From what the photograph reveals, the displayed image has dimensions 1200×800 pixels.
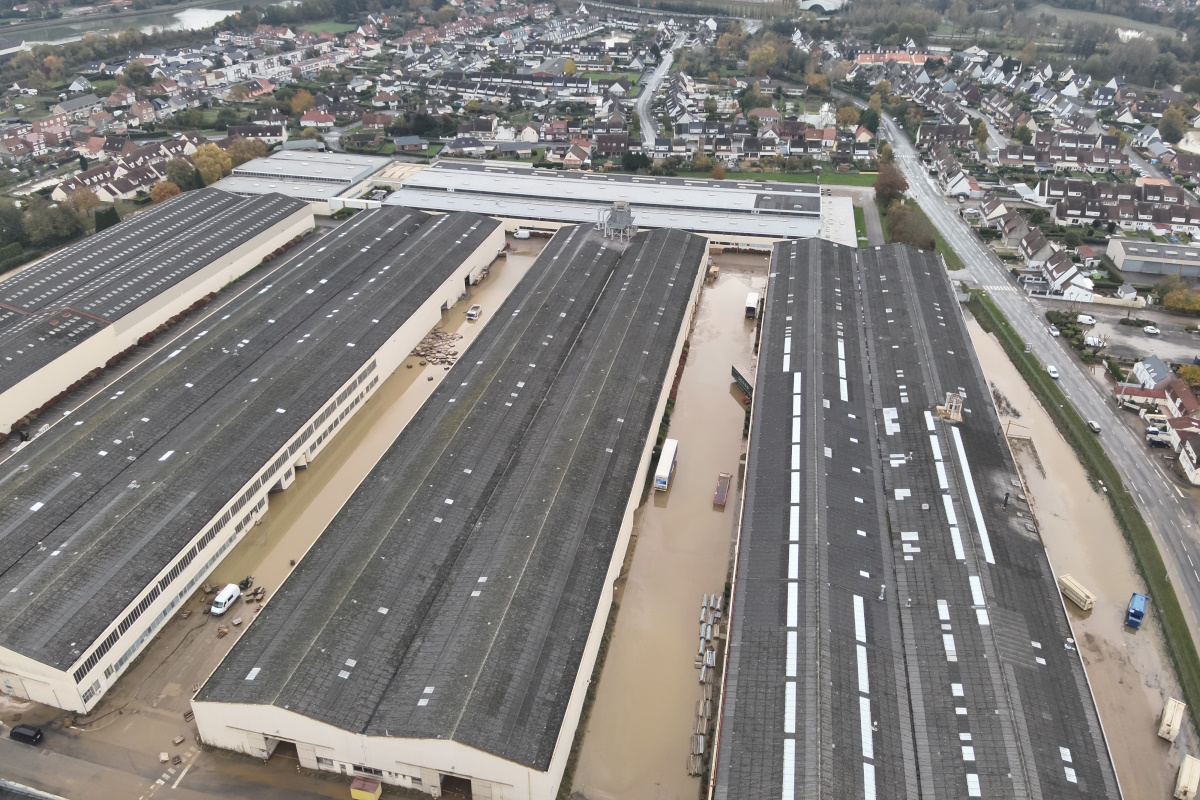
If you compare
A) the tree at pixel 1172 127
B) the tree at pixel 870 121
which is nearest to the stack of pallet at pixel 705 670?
the tree at pixel 870 121

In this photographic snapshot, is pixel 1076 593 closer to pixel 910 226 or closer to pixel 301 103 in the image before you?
pixel 910 226

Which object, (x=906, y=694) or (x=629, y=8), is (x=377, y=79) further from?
(x=906, y=694)

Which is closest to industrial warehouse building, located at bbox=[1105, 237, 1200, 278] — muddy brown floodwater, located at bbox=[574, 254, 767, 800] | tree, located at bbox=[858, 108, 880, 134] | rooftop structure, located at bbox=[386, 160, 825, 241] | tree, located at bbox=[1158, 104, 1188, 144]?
rooftop structure, located at bbox=[386, 160, 825, 241]

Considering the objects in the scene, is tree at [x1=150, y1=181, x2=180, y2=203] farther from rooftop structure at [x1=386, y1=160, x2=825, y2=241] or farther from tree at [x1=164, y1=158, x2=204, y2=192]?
rooftop structure at [x1=386, y1=160, x2=825, y2=241]

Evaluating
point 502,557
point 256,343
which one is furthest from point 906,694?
point 256,343

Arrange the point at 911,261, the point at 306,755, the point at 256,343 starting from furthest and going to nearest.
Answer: the point at 911,261, the point at 256,343, the point at 306,755

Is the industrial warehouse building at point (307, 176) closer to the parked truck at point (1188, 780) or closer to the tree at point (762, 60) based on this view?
the tree at point (762, 60)

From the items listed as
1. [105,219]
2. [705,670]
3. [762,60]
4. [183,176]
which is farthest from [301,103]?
[705,670]
